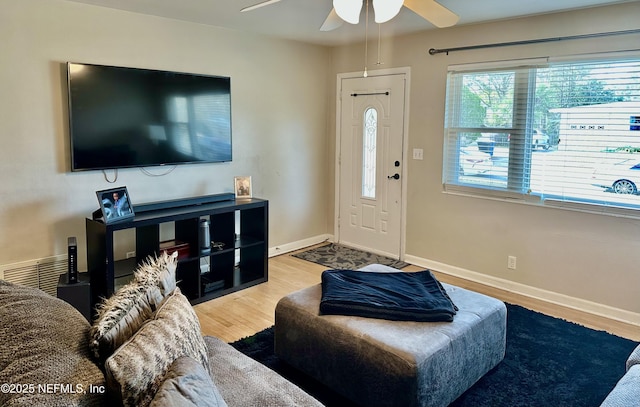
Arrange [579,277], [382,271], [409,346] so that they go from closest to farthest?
1. [409,346]
2. [382,271]
3. [579,277]

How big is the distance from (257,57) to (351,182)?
1.76m

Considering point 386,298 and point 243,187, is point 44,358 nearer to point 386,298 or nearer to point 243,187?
point 386,298

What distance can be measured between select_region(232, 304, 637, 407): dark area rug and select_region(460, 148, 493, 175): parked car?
1424mm

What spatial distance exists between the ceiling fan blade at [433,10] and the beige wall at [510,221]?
63.0 inches

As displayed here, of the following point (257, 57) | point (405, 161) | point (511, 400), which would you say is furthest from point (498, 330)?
point (257, 57)

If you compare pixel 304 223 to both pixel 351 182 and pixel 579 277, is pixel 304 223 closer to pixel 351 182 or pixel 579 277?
pixel 351 182

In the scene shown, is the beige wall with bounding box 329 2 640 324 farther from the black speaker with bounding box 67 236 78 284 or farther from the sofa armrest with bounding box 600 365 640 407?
the black speaker with bounding box 67 236 78 284

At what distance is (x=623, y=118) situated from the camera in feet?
11.1

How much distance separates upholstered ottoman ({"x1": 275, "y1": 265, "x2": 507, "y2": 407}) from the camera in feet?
6.95

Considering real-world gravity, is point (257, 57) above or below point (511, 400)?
above

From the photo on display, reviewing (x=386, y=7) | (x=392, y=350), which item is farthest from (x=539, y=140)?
(x=392, y=350)

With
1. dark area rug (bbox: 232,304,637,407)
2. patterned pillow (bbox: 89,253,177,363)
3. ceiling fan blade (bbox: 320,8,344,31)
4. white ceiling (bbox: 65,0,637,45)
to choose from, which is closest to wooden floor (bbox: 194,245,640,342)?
dark area rug (bbox: 232,304,637,407)

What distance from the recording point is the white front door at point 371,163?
4895 millimetres

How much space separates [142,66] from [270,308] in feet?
7.39
